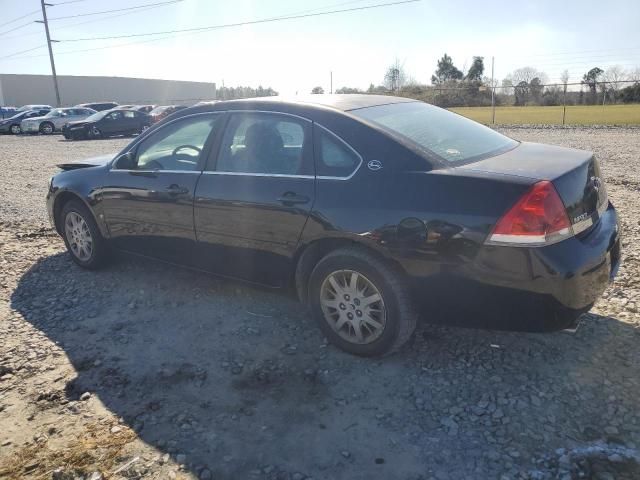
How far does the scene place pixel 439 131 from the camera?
357cm

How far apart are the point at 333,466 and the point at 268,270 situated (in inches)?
62.2

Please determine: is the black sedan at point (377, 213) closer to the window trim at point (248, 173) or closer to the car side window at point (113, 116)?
the window trim at point (248, 173)

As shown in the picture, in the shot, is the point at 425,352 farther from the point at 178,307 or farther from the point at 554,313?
the point at 178,307

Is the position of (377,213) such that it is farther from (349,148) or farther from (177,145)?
(177,145)

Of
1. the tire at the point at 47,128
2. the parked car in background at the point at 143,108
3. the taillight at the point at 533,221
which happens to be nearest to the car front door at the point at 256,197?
the taillight at the point at 533,221

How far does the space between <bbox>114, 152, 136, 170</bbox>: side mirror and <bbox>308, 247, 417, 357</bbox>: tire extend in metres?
2.12

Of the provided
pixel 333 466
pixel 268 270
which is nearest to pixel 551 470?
pixel 333 466

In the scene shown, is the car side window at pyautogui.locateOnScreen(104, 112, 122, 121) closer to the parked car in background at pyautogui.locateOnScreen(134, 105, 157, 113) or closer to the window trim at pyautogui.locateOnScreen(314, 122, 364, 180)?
the parked car in background at pyautogui.locateOnScreen(134, 105, 157, 113)

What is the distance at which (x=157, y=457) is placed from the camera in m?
2.56

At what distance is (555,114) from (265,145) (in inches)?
1232

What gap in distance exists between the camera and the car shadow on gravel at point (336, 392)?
2.51m

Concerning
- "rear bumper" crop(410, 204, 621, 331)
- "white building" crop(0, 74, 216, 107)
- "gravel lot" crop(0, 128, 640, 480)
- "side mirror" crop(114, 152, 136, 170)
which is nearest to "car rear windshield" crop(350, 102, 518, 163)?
"rear bumper" crop(410, 204, 621, 331)

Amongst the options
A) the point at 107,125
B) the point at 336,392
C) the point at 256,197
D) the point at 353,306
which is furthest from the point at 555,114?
the point at 336,392

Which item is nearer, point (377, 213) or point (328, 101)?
point (377, 213)
